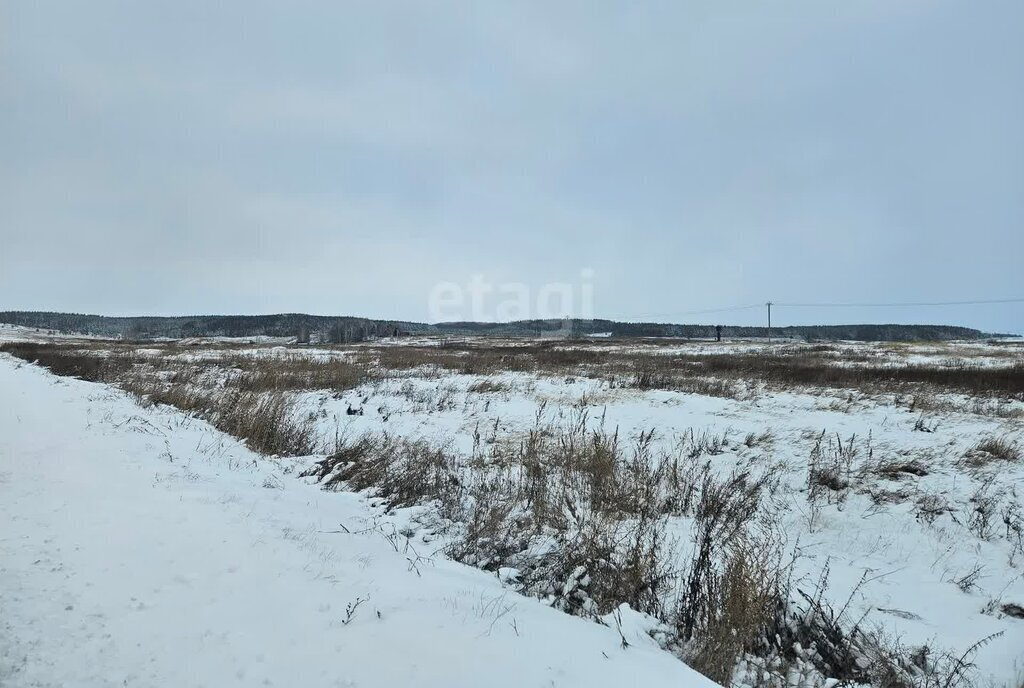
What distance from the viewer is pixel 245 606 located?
8.61ft

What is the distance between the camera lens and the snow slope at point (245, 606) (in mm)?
2174

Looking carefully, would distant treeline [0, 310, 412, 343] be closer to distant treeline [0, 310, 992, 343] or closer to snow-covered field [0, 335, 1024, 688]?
distant treeline [0, 310, 992, 343]

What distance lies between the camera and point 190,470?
202 inches

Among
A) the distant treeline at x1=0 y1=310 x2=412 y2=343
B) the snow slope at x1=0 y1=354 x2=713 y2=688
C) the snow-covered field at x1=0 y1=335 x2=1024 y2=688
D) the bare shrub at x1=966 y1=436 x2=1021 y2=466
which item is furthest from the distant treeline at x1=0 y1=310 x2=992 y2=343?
the snow slope at x1=0 y1=354 x2=713 y2=688

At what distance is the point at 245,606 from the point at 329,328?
5872 inches

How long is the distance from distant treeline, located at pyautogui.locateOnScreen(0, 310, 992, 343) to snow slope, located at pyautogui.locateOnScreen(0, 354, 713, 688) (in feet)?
459

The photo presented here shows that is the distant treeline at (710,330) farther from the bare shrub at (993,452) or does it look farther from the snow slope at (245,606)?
the snow slope at (245,606)

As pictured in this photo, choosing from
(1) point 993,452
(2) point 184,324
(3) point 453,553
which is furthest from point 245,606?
(2) point 184,324

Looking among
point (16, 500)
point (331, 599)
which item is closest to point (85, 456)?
point (16, 500)

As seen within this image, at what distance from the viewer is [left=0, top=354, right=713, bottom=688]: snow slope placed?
85.6 inches

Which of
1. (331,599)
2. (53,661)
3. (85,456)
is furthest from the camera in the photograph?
(85,456)

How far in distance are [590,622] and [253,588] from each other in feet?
6.76

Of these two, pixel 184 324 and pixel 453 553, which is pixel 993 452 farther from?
pixel 184 324

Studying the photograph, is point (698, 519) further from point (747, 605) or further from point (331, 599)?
point (331, 599)
